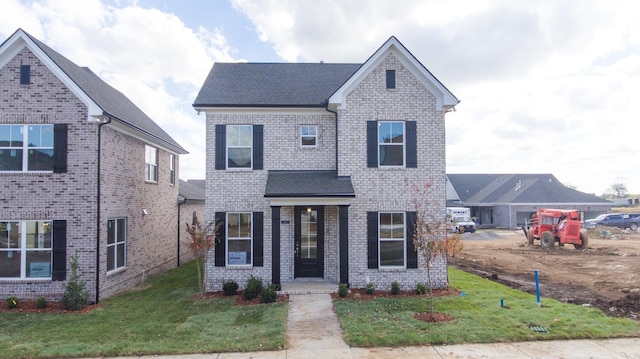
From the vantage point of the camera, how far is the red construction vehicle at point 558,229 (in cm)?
2487

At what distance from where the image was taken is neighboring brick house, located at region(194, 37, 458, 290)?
41.9 feet

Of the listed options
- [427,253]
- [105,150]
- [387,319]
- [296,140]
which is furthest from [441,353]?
[105,150]

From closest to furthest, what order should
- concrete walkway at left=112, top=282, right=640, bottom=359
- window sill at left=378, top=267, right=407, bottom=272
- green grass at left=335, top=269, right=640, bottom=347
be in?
concrete walkway at left=112, top=282, right=640, bottom=359
green grass at left=335, top=269, right=640, bottom=347
window sill at left=378, top=267, right=407, bottom=272

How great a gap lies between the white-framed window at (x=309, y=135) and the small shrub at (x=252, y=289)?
15.9 feet

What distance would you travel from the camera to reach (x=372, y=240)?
1276cm

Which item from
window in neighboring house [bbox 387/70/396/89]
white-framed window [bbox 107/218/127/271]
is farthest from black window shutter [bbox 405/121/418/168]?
white-framed window [bbox 107/218/127/271]

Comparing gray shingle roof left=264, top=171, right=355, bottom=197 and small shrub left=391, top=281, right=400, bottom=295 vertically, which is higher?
gray shingle roof left=264, top=171, right=355, bottom=197

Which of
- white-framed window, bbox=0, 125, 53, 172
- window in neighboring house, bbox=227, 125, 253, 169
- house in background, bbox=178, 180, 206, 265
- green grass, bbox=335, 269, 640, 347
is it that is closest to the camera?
green grass, bbox=335, 269, 640, 347

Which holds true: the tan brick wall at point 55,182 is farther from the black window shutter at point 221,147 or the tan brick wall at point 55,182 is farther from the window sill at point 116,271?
the black window shutter at point 221,147

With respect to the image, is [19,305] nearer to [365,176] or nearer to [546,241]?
[365,176]

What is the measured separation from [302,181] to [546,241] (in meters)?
20.8

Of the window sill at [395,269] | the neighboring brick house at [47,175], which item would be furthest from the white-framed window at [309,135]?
the neighboring brick house at [47,175]

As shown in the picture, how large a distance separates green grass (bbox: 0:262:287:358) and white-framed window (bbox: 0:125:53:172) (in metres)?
4.37

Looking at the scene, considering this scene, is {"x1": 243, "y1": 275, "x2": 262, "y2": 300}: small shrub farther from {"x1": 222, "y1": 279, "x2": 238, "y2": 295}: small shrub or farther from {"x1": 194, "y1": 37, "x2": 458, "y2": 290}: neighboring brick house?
{"x1": 222, "y1": 279, "x2": 238, "y2": 295}: small shrub
